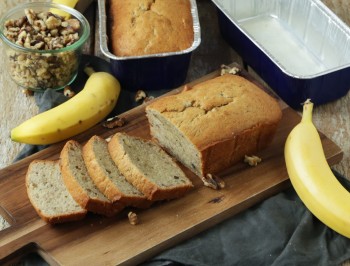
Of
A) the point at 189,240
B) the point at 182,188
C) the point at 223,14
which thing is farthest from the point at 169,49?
the point at 189,240

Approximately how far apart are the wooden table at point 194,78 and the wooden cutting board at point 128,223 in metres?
0.18

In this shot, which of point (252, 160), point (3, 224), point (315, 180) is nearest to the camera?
point (315, 180)

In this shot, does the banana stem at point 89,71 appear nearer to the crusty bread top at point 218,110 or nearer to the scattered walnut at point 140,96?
the scattered walnut at point 140,96

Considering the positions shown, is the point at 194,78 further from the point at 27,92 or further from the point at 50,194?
the point at 50,194

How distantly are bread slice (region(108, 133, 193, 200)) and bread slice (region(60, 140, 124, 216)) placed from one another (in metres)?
0.11

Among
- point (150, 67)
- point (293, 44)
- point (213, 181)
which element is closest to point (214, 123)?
point (213, 181)

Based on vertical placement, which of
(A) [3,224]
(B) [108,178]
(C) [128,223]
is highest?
(B) [108,178]

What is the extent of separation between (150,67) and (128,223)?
0.75 m

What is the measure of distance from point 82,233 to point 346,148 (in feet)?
3.70

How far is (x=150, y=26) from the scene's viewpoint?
2744 millimetres

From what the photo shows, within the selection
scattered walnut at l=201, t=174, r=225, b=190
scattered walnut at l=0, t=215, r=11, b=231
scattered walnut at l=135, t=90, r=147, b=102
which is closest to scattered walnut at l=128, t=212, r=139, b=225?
scattered walnut at l=201, t=174, r=225, b=190

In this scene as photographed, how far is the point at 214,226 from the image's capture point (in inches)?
88.8

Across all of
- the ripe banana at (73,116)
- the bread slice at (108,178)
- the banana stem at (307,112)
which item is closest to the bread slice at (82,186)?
the bread slice at (108,178)

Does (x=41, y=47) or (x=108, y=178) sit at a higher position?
(x=41, y=47)
